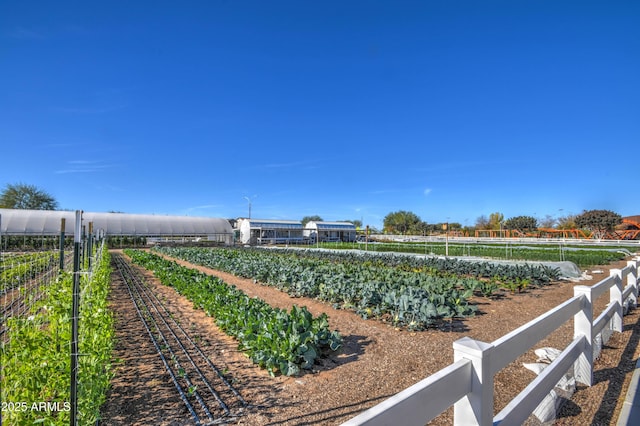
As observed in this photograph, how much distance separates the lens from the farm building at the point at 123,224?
35.8m

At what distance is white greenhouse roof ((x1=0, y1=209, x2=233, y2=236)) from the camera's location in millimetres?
35719

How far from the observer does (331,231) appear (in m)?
58.9

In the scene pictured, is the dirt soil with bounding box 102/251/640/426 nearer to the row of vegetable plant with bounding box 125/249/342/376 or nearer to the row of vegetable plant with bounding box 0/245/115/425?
the row of vegetable plant with bounding box 125/249/342/376

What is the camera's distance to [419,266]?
15.0 meters

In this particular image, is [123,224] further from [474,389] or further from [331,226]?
[474,389]

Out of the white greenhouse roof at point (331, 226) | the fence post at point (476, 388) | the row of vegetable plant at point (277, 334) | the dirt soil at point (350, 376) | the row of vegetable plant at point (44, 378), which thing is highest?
the white greenhouse roof at point (331, 226)

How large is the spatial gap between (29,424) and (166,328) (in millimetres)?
4603

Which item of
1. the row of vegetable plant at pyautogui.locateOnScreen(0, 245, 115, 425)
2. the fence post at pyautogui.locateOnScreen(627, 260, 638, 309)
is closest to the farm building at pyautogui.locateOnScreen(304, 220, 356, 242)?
the fence post at pyautogui.locateOnScreen(627, 260, 638, 309)

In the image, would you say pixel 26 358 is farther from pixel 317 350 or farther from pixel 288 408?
pixel 317 350

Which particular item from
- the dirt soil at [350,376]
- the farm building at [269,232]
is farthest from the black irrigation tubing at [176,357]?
the farm building at [269,232]

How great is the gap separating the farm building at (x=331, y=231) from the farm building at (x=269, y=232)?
11.8 ft

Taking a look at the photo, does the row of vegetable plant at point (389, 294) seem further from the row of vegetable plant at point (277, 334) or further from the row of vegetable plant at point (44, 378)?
the row of vegetable plant at point (44, 378)

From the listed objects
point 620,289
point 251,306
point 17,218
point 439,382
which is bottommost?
point 251,306

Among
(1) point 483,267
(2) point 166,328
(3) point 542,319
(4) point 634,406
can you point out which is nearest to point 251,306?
(2) point 166,328
